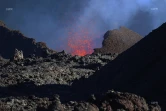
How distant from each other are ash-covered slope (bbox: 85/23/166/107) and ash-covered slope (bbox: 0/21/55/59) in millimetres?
54169

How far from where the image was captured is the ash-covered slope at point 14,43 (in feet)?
296

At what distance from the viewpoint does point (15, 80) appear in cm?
3853

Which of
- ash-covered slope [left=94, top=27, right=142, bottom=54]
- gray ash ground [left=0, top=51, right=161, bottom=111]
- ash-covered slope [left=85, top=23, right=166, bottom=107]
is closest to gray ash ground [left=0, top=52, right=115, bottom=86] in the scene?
gray ash ground [left=0, top=51, right=161, bottom=111]

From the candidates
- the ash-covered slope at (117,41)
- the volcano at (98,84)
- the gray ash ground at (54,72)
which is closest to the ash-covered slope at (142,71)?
the volcano at (98,84)

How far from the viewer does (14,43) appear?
322 feet

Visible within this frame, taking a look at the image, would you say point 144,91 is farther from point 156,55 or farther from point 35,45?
point 35,45

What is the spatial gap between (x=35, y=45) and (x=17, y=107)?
69427mm

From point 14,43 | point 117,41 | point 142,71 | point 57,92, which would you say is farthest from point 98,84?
point 14,43

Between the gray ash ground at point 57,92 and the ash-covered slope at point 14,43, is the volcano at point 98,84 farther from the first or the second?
the ash-covered slope at point 14,43

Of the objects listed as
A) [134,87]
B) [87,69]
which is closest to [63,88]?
[134,87]

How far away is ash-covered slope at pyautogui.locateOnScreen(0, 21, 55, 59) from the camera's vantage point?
3558 inches

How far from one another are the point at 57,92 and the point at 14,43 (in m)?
67.5

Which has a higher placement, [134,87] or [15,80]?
[15,80]

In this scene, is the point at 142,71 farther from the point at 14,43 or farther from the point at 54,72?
the point at 14,43
